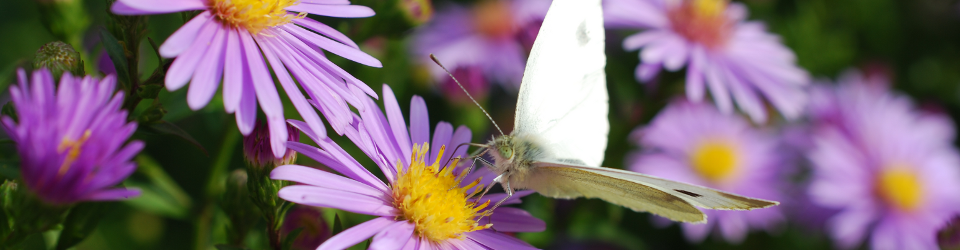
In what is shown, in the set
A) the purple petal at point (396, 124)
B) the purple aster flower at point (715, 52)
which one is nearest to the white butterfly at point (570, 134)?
the purple petal at point (396, 124)

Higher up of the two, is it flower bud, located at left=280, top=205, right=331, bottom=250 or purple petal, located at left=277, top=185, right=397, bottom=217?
purple petal, located at left=277, top=185, right=397, bottom=217

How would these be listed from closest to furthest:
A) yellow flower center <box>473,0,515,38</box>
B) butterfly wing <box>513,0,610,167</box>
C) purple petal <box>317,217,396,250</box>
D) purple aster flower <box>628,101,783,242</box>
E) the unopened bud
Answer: purple petal <box>317,217,396,250</box>, butterfly wing <box>513,0,610,167</box>, the unopened bud, purple aster flower <box>628,101,783,242</box>, yellow flower center <box>473,0,515,38</box>

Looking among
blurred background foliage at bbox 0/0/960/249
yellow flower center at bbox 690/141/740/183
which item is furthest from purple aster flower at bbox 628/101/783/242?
blurred background foliage at bbox 0/0/960/249

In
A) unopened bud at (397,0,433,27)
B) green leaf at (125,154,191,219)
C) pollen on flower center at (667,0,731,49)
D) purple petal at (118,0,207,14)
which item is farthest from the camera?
pollen on flower center at (667,0,731,49)

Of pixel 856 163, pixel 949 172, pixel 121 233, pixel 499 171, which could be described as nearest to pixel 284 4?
pixel 499 171

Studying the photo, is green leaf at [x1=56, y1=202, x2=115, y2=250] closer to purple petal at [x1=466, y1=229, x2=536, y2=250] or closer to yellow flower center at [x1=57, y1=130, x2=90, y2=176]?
yellow flower center at [x1=57, y1=130, x2=90, y2=176]

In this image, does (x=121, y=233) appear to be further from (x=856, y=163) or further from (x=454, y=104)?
(x=856, y=163)
